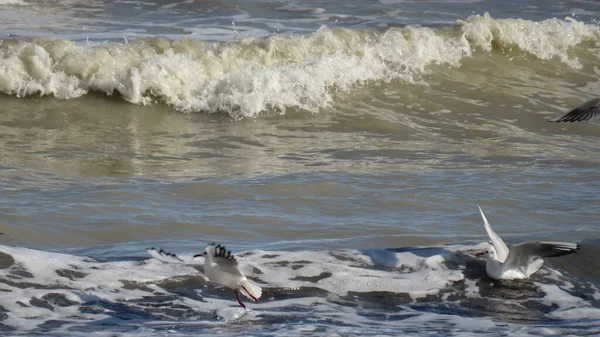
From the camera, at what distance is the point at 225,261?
492 cm

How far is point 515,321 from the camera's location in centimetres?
499

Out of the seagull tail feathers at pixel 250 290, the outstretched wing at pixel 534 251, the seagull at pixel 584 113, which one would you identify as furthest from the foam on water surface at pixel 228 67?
the seagull tail feathers at pixel 250 290

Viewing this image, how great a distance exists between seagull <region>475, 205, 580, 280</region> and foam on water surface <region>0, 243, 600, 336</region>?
0.07 metres

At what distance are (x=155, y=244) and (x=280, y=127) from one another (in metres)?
4.72

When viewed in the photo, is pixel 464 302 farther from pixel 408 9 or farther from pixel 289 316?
pixel 408 9

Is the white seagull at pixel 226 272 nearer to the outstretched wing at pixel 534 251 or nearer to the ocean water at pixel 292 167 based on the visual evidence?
the ocean water at pixel 292 167

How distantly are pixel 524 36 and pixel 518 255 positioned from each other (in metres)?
9.66

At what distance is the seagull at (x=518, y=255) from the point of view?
552 centimetres

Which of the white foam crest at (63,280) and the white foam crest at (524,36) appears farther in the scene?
the white foam crest at (524,36)

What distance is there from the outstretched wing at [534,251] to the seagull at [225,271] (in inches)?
58.8

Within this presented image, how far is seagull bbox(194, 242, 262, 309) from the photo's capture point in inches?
193

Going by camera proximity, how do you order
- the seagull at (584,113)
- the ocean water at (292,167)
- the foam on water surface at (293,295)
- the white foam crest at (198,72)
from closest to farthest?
the foam on water surface at (293,295) → the ocean water at (292,167) → the seagull at (584,113) → the white foam crest at (198,72)

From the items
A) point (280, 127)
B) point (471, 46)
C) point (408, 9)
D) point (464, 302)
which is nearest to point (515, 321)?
point (464, 302)

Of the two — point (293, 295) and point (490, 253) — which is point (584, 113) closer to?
point (490, 253)
